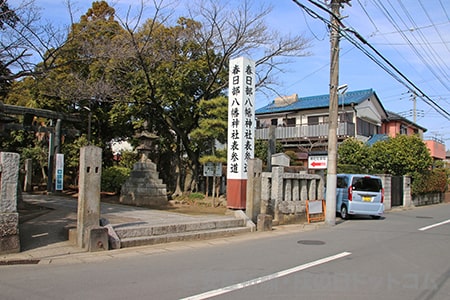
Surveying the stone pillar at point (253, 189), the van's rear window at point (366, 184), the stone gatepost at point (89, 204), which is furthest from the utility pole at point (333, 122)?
the stone gatepost at point (89, 204)

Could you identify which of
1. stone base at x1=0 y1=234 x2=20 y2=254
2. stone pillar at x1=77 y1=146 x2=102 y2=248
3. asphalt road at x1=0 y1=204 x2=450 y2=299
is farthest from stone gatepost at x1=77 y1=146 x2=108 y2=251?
stone base at x1=0 y1=234 x2=20 y2=254

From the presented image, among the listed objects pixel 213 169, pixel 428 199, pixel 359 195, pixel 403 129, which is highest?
pixel 403 129

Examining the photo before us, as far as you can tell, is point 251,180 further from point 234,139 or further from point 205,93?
point 205,93

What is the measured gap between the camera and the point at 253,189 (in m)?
13.0

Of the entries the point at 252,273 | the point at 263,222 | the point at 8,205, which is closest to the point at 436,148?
the point at 263,222

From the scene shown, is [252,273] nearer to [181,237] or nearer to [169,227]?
[181,237]

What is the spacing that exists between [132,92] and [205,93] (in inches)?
146

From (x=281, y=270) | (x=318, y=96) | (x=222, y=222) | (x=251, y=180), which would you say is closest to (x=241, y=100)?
(x=251, y=180)

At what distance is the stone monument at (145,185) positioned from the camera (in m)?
19.8

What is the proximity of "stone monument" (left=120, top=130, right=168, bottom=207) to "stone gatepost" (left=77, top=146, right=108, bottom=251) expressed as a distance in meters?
10.4

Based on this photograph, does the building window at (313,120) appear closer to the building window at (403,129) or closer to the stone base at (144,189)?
the building window at (403,129)

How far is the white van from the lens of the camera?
17.1 meters

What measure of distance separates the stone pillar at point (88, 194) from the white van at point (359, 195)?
37.9ft

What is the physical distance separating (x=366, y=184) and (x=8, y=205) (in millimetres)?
14223
